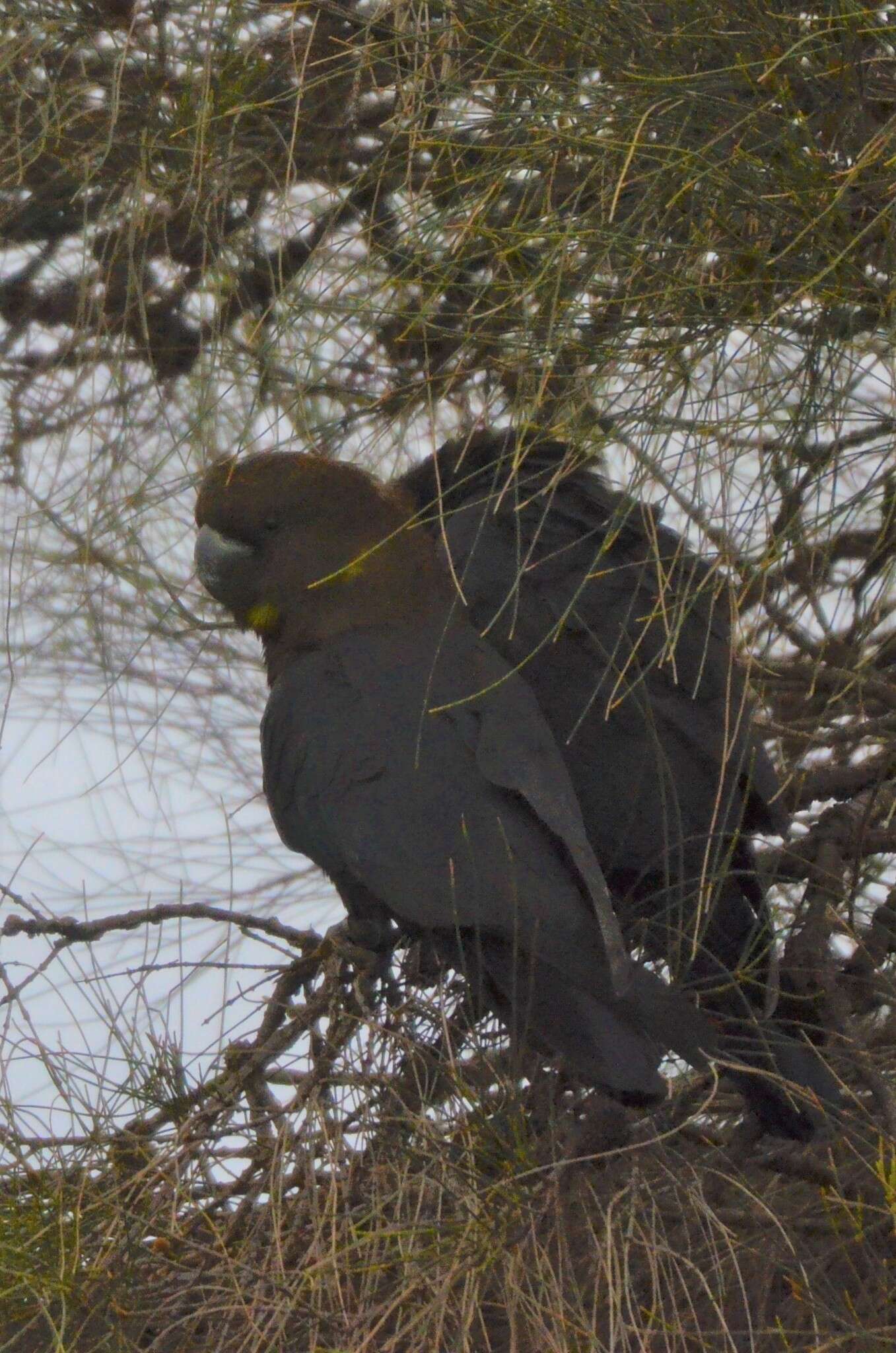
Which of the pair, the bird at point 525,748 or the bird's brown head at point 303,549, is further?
the bird's brown head at point 303,549

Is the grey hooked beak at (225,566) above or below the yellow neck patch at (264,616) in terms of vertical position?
above

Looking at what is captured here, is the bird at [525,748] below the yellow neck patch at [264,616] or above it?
below

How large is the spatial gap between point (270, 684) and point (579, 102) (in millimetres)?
1023

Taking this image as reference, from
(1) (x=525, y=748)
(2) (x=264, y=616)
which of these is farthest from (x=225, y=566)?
(1) (x=525, y=748)

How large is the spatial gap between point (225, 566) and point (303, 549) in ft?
0.37

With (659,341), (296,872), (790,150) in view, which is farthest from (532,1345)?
(296,872)

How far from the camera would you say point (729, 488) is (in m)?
1.51

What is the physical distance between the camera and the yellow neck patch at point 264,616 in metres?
2.31

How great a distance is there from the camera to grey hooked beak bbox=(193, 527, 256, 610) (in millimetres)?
2303

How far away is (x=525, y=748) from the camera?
1900mm

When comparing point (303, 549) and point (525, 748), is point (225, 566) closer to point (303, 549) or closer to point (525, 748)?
point (303, 549)

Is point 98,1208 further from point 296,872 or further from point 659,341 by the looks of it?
point 296,872

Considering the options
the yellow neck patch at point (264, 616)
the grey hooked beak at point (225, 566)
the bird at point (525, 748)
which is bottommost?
the bird at point (525, 748)

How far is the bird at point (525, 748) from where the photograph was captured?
5.54 ft
